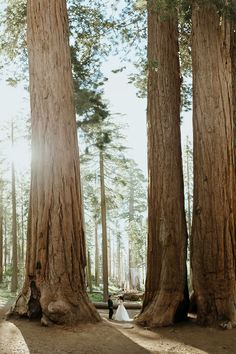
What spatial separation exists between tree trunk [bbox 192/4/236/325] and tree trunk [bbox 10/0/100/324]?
2568mm

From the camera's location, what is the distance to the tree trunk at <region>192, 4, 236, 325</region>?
8.49m

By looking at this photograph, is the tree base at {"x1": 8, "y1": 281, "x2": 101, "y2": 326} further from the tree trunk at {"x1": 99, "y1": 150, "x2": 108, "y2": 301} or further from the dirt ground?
the tree trunk at {"x1": 99, "y1": 150, "x2": 108, "y2": 301}

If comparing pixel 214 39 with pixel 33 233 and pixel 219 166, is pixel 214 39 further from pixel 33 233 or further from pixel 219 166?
pixel 33 233

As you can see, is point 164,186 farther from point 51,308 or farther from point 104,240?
point 104,240

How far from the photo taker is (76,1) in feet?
37.8

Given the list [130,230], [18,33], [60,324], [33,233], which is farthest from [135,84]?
[130,230]

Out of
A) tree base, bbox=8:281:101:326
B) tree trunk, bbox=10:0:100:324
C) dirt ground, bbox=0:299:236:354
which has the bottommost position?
dirt ground, bbox=0:299:236:354

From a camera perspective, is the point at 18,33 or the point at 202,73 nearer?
the point at 202,73

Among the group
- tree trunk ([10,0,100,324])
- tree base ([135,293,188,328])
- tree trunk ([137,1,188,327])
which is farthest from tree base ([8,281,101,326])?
tree trunk ([137,1,188,327])

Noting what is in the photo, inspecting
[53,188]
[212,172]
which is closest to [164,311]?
[212,172]

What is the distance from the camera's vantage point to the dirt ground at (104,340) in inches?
240

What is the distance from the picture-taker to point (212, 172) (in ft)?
29.4

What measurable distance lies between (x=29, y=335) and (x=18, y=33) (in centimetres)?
834

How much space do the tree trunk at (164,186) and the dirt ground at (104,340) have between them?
3.52 ft
